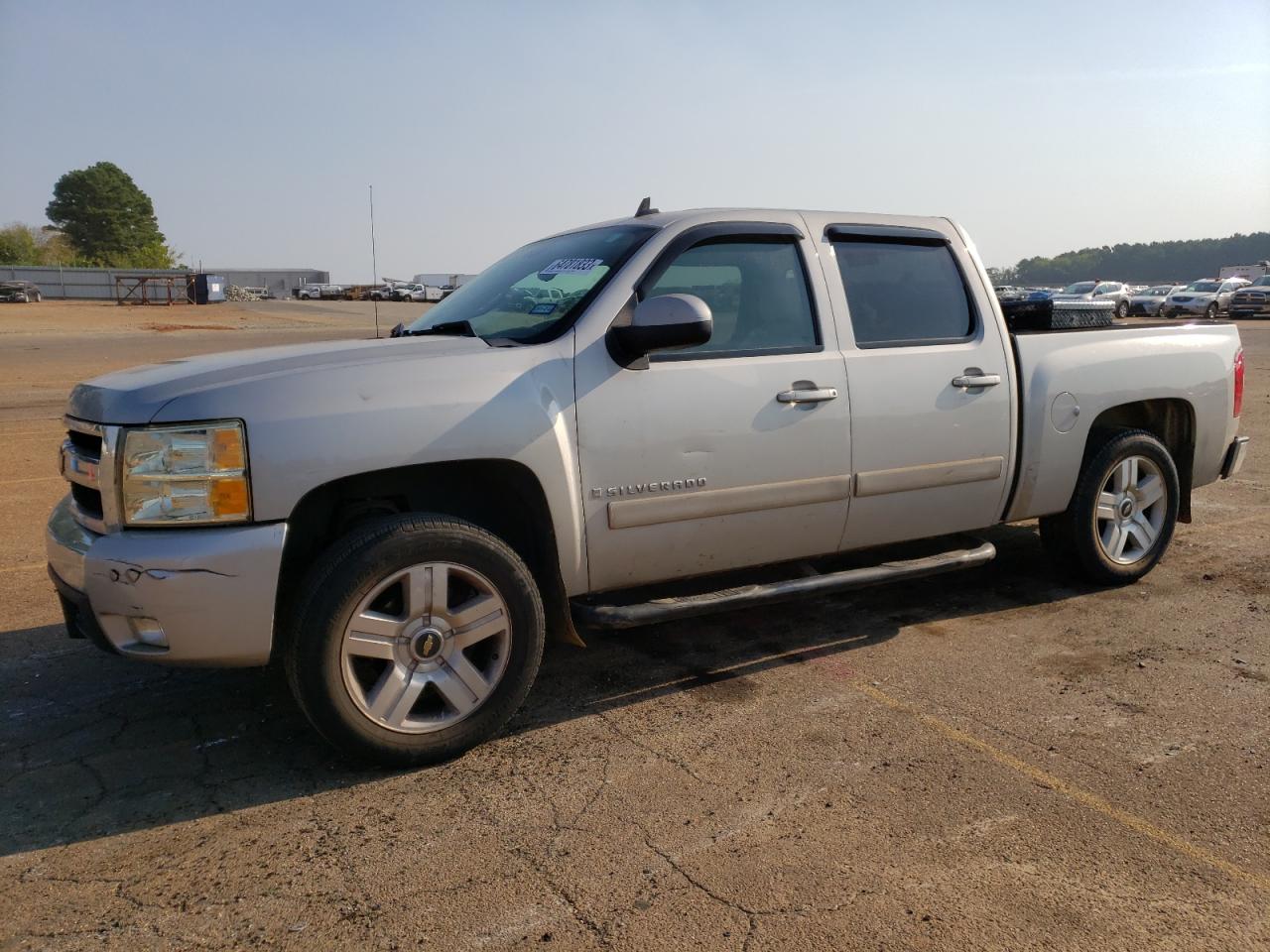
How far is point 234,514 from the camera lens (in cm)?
307

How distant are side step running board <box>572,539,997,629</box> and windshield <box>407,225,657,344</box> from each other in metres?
1.04

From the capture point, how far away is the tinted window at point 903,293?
4.38 metres

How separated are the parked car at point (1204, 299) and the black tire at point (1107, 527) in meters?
39.5

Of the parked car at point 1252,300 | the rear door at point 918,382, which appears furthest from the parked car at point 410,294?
the rear door at point 918,382

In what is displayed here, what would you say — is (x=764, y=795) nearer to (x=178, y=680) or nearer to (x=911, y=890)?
(x=911, y=890)

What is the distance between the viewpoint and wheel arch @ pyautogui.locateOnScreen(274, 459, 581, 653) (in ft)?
11.2

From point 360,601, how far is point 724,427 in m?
1.49

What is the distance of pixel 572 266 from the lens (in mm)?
4102

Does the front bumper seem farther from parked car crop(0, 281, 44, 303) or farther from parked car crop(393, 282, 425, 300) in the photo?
parked car crop(0, 281, 44, 303)

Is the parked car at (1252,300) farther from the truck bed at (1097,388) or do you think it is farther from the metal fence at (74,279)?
the metal fence at (74,279)

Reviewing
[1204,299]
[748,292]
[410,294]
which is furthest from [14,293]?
[748,292]

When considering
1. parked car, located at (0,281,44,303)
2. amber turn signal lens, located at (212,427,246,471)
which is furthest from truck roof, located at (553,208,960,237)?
parked car, located at (0,281,44,303)

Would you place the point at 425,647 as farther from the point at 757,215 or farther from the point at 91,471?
the point at 757,215

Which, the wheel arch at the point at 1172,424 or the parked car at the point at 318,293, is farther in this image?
the parked car at the point at 318,293
